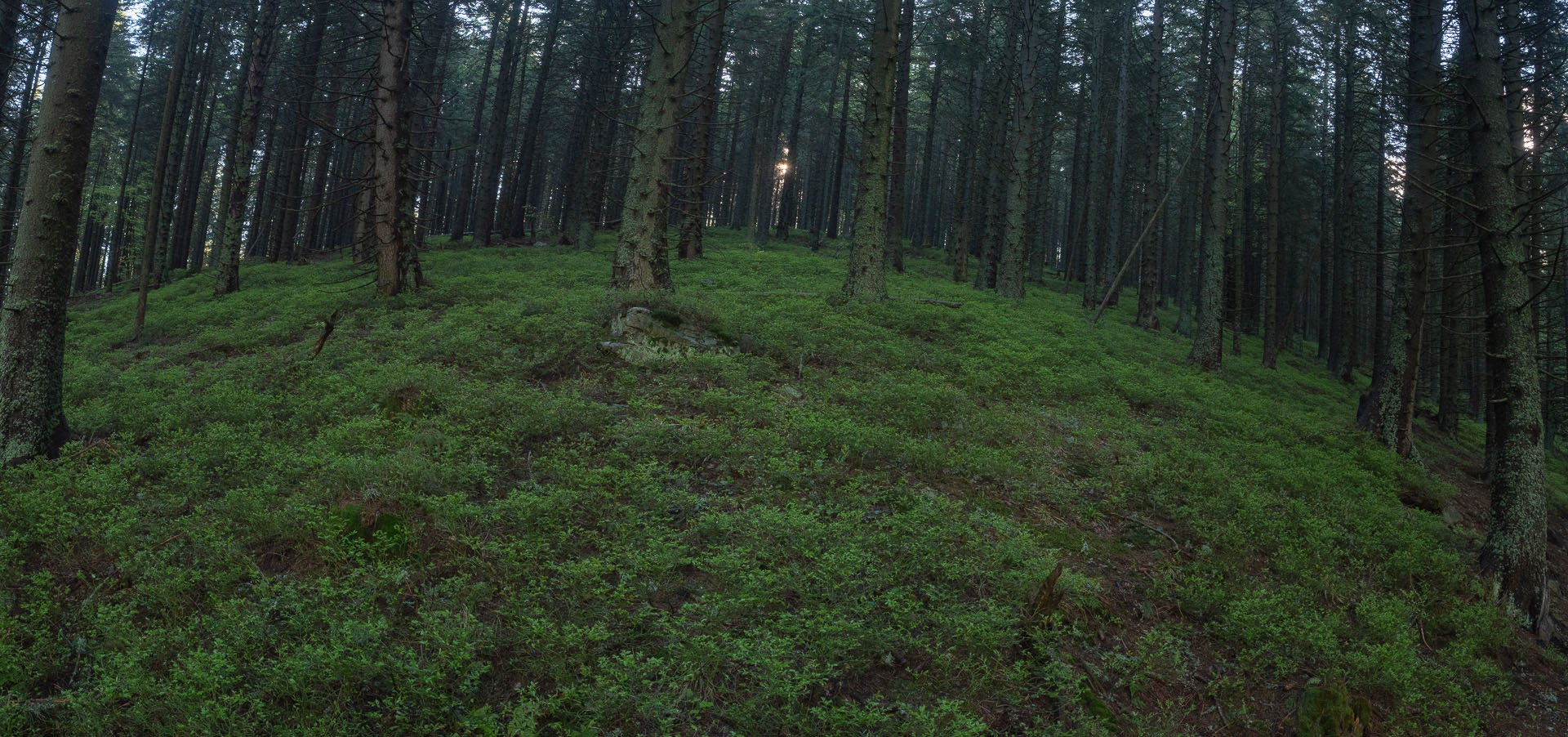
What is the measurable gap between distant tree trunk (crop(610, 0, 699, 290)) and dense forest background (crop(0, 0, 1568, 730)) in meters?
0.05

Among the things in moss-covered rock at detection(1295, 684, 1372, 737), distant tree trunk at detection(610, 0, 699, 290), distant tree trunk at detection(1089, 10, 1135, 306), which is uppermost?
distant tree trunk at detection(1089, 10, 1135, 306)

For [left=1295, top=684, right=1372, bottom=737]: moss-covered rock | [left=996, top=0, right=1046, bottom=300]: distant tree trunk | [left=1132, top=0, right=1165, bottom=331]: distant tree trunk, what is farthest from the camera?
[left=1132, top=0, right=1165, bottom=331]: distant tree trunk

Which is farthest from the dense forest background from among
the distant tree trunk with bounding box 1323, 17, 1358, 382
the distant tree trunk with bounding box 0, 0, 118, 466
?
the distant tree trunk with bounding box 1323, 17, 1358, 382

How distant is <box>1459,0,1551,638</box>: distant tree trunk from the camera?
7051 millimetres

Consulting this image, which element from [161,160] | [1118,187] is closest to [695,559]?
[161,160]

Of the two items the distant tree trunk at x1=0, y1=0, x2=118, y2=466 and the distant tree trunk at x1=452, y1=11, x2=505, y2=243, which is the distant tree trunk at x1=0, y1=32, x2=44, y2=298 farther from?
the distant tree trunk at x1=0, y1=0, x2=118, y2=466

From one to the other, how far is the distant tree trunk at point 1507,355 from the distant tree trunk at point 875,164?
26.5 ft

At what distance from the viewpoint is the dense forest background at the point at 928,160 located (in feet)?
23.6

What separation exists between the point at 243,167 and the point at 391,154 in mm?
7045

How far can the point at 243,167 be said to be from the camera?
17.1m

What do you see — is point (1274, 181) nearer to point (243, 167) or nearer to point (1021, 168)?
point (1021, 168)

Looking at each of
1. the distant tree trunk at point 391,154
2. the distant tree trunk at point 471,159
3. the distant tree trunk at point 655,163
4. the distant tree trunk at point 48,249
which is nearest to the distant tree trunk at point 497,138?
the distant tree trunk at point 471,159

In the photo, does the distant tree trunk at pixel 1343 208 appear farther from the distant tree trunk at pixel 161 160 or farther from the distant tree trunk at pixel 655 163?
the distant tree trunk at pixel 161 160

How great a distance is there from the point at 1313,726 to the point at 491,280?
15.1 metres
